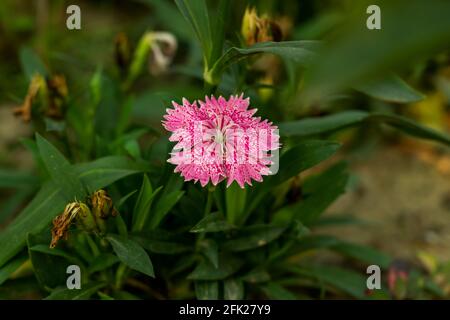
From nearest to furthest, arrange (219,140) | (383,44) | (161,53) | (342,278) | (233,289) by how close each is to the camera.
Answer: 1. (383,44)
2. (219,140)
3. (233,289)
4. (342,278)
5. (161,53)

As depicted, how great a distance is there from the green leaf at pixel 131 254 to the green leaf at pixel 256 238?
20 cm

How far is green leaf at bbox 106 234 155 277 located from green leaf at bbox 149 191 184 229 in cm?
7

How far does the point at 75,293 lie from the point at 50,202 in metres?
0.17

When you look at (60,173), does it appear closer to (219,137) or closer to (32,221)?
(32,221)

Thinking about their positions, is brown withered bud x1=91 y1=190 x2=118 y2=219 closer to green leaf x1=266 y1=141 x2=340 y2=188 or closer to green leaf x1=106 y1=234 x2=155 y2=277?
green leaf x1=106 y1=234 x2=155 y2=277

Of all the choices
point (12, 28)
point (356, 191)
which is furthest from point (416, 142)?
point (12, 28)

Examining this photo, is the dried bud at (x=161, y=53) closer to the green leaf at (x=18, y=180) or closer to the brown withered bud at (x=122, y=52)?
the brown withered bud at (x=122, y=52)

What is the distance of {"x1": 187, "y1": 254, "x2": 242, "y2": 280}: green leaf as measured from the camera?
1.12 m

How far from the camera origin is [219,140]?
3.08 feet

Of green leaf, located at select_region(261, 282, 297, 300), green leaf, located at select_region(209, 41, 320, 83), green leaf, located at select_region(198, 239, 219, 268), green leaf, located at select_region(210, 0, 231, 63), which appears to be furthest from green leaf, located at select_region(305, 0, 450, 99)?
green leaf, located at select_region(261, 282, 297, 300)

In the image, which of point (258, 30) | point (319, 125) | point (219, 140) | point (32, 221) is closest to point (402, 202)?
point (319, 125)
